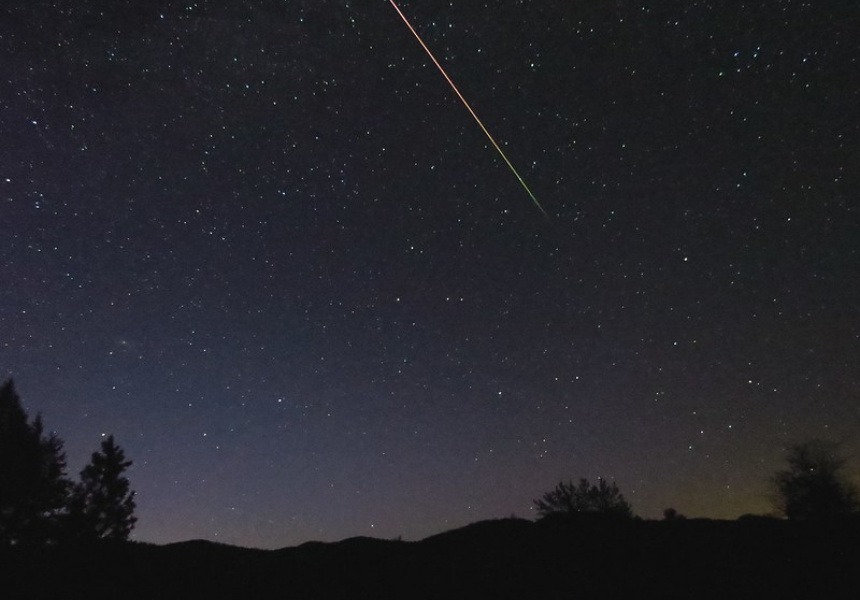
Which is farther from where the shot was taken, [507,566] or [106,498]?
[106,498]

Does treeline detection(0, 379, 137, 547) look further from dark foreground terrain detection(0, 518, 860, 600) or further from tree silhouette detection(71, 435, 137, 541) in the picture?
dark foreground terrain detection(0, 518, 860, 600)

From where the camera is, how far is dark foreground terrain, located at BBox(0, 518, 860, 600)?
12219 mm

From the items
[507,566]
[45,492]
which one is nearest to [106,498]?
[45,492]

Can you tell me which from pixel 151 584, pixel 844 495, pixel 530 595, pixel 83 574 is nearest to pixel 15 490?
pixel 83 574

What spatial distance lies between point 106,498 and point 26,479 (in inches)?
251

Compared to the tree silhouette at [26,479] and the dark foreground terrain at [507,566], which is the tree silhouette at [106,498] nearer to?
the tree silhouette at [26,479]

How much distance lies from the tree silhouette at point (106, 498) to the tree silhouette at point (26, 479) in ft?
6.88

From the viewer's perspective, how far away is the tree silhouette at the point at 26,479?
26703mm

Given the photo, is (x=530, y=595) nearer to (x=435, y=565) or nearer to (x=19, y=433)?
(x=435, y=565)

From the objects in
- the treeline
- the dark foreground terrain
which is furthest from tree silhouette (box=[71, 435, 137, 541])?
the dark foreground terrain

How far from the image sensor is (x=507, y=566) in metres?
13.5

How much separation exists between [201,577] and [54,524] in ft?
65.5

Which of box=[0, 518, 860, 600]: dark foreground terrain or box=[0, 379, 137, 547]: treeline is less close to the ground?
box=[0, 379, 137, 547]: treeline

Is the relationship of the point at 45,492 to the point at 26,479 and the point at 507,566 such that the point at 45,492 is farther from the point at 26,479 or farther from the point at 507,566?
the point at 507,566
